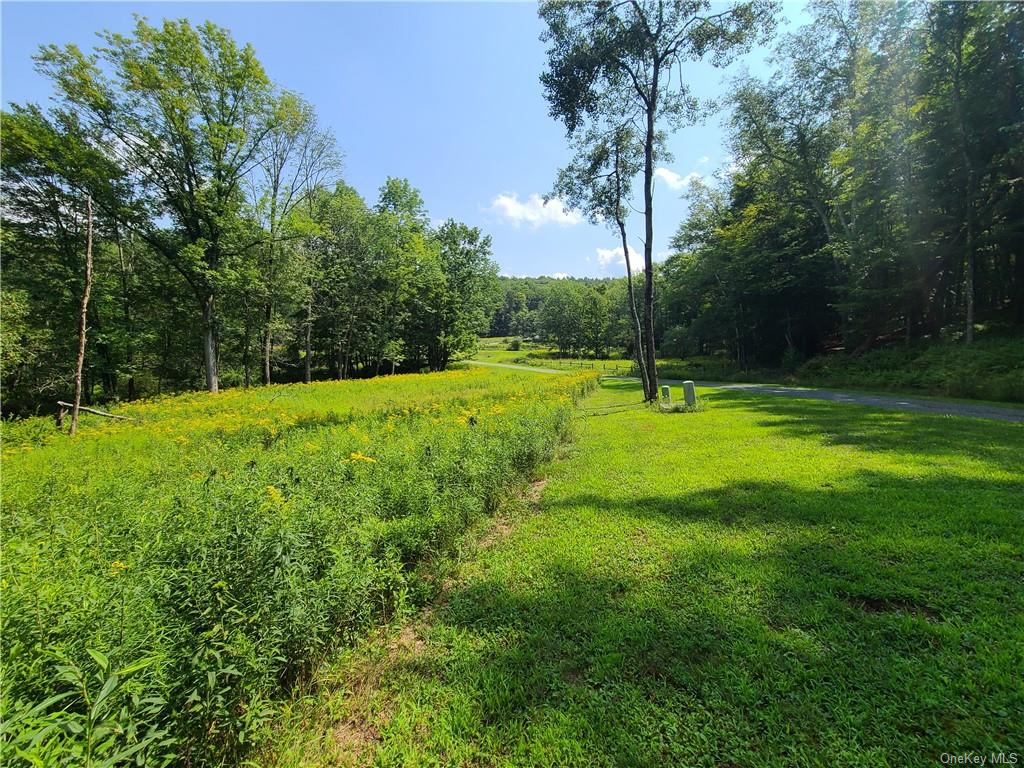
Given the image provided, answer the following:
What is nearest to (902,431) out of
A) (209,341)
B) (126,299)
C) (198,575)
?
(198,575)

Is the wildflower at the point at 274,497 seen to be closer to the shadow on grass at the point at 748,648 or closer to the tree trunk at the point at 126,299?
the shadow on grass at the point at 748,648

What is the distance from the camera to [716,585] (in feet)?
11.6

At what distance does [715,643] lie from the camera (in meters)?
2.86

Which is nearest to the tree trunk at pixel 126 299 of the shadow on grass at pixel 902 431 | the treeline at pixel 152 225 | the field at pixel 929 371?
the treeline at pixel 152 225

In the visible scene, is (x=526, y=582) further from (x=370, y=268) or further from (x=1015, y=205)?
(x=370, y=268)

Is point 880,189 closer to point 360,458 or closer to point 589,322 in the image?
point 360,458

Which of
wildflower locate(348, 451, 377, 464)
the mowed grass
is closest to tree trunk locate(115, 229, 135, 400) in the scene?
wildflower locate(348, 451, 377, 464)

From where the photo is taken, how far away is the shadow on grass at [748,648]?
2158 millimetres

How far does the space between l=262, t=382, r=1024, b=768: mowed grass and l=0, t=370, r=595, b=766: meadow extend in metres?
0.45

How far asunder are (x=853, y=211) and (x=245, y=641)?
33.1 metres

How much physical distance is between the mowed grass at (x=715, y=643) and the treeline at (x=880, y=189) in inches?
836

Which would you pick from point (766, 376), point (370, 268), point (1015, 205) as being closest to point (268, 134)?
point (370, 268)

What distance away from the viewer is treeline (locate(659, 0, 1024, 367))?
1673cm

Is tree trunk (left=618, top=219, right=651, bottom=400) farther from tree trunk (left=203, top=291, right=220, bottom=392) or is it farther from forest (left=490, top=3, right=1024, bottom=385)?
tree trunk (left=203, top=291, right=220, bottom=392)
